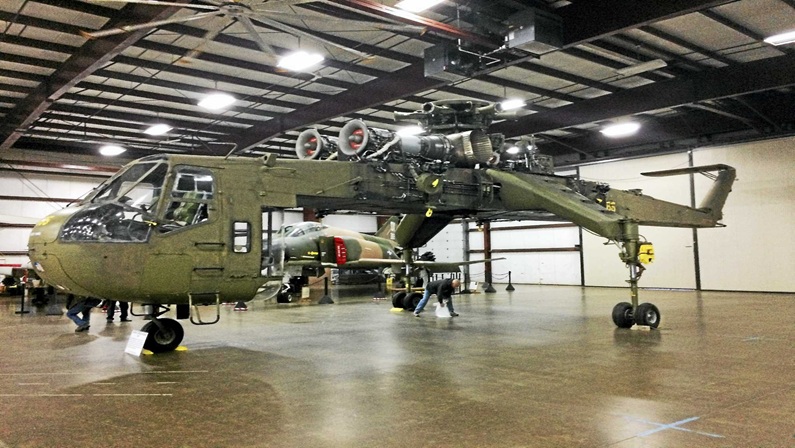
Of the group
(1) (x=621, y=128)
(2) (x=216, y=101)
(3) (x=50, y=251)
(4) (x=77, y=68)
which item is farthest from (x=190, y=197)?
(1) (x=621, y=128)

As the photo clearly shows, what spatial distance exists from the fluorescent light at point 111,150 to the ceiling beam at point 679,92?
59.1 feet

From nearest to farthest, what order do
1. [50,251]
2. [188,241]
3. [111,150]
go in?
[50,251], [188,241], [111,150]

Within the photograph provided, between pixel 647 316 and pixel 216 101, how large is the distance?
14.3 meters

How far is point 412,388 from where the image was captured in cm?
→ 607

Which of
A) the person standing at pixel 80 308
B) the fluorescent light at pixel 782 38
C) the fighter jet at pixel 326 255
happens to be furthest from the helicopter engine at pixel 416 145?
the fluorescent light at pixel 782 38

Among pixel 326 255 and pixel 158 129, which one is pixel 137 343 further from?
pixel 158 129

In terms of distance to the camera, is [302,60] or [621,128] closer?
[302,60]

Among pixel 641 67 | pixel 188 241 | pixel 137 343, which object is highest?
pixel 641 67

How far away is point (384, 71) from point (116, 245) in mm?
10921

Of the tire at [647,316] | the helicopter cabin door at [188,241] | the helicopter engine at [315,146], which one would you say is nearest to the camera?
the helicopter cabin door at [188,241]

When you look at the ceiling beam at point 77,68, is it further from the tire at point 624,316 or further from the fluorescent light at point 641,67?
the fluorescent light at point 641,67

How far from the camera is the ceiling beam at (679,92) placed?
50.9 feet

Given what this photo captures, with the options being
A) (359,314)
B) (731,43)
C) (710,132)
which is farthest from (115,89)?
(710,132)

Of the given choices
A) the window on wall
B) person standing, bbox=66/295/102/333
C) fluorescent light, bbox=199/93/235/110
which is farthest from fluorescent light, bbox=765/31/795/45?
person standing, bbox=66/295/102/333
